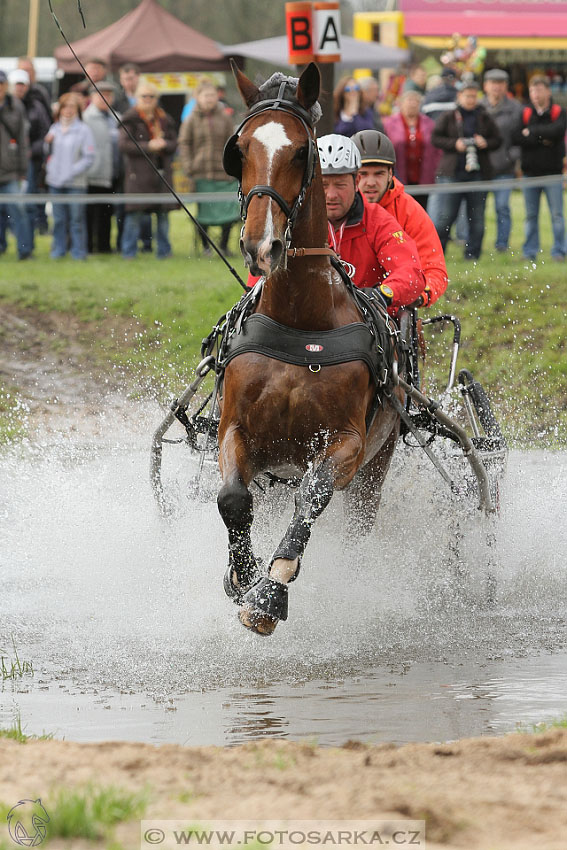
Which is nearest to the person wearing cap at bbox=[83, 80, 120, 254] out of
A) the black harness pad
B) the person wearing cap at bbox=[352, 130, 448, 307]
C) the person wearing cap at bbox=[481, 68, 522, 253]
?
the person wearing cap at bbox=[481, 68, 522, 253]

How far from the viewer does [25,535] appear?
7.58 m

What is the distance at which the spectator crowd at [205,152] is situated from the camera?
14.6 metres

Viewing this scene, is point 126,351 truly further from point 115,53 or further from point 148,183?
point 115,53

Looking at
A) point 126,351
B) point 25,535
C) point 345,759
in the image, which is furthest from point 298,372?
point 126,351

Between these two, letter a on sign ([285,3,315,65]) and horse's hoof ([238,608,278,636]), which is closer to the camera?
horse's hoof ([238,608,278,636])

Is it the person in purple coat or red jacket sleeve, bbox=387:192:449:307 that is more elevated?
the person in purple coat

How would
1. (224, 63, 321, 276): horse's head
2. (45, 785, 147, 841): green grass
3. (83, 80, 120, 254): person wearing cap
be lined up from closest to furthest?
1. (45, 785, 147, 841): green grass
2. (224, 63, 321, 276): horse's head
3. (83, 80, 120, 254): person wearing cap

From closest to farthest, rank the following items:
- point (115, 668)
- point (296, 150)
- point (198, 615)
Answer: point (296, 150) < point (115, 668) < point (198, 615)

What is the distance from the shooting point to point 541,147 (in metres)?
14.8

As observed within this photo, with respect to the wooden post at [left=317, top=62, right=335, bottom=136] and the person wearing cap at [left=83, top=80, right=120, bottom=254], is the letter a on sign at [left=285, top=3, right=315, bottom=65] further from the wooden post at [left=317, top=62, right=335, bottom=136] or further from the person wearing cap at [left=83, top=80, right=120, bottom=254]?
the person wearing cap at [left=83, top=80, right=120, bottom=254]

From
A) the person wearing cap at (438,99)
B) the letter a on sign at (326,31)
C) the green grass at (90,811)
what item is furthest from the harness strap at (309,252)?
the person wearing cap at (438,99)

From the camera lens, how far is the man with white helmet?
605 cm

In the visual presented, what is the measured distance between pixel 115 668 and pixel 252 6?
3930cm

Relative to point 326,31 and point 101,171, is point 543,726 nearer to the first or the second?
point 326,31
